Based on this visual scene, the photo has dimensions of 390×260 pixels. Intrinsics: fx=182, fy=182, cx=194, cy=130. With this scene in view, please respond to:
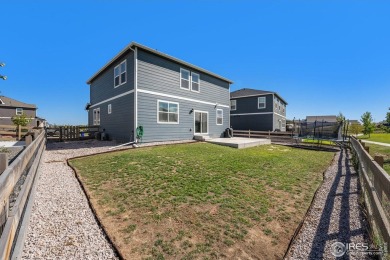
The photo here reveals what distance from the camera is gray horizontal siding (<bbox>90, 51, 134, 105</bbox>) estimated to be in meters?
11.5

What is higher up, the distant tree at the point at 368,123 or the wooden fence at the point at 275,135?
the distant tree at the point at 368,123

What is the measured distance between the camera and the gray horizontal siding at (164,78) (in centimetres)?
1134

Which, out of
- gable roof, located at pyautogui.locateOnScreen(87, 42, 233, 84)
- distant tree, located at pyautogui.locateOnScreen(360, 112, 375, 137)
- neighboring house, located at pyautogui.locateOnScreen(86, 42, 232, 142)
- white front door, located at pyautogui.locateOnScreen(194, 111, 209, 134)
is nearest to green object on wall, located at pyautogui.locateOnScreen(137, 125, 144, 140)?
neighboring house, located at pyautogui.locateOnScreen(86, 42, 232, 142)

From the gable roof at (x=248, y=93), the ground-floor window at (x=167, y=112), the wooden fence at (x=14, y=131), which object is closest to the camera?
the ground-floor window at (x=167, y=112)

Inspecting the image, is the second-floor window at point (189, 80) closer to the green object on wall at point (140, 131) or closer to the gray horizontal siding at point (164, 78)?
the gray horizontal siding at point (164, 78)

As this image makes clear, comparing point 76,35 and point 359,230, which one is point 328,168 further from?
point 76,35

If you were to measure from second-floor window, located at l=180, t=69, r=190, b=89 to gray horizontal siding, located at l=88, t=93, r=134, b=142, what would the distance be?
161 inches

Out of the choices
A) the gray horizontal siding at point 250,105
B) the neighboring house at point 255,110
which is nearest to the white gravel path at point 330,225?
the neighboring house at point 255,110

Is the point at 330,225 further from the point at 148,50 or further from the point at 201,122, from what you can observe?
the point at 201,122

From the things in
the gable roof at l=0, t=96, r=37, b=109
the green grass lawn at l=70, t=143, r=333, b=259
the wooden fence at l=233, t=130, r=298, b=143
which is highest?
the gable roof at l=0, t=96, r=37, b=109

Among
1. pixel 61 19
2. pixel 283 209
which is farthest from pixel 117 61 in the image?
pixel 283 209

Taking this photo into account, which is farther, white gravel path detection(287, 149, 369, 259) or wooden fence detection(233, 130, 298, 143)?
wooden fence detection(233, 130, 298, 143)

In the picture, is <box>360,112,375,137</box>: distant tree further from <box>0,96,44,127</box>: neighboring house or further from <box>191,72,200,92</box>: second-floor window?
<box>0,96,44,127</box>: neighboring house

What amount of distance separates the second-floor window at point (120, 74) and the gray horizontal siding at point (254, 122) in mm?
18237
